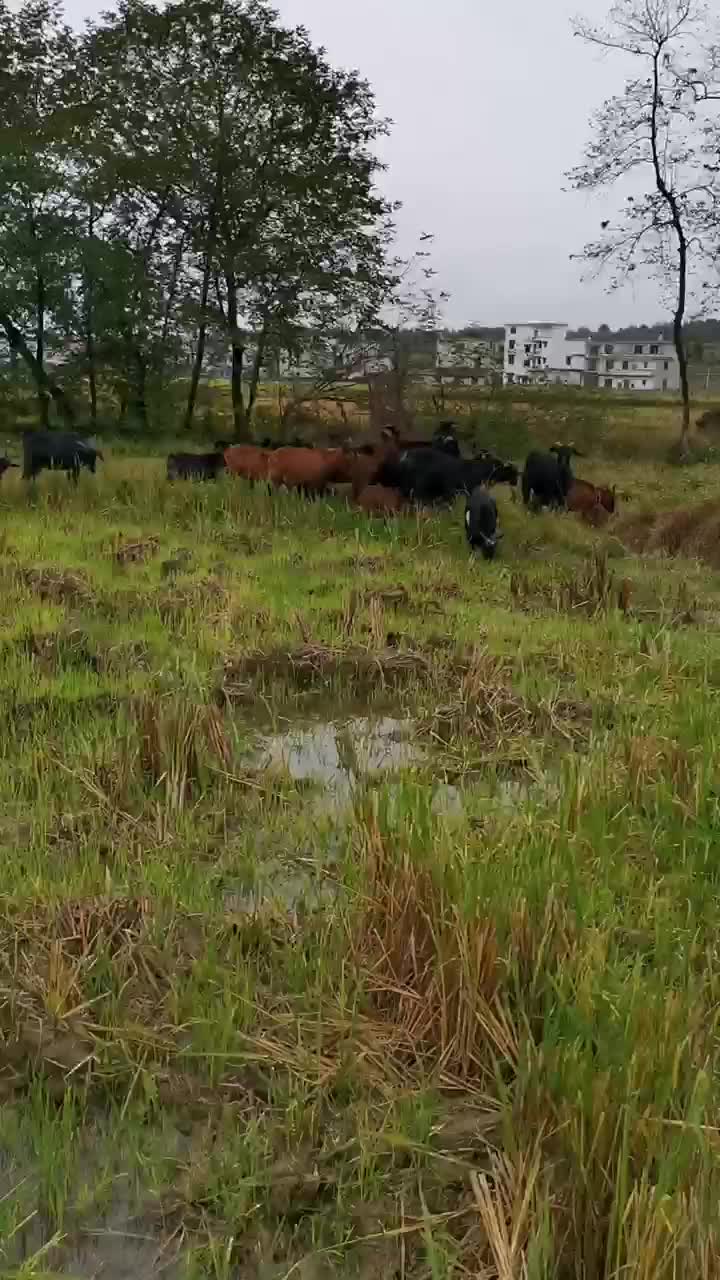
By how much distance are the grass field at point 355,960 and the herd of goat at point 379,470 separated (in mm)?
5878

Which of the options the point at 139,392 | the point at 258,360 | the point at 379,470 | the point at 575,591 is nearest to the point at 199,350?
the point at 258,360

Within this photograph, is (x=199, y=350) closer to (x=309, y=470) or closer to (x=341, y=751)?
(x=309, y=470)

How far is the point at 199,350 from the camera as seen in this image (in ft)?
75.0

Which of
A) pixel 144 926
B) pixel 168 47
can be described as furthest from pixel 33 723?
pixel 168 47

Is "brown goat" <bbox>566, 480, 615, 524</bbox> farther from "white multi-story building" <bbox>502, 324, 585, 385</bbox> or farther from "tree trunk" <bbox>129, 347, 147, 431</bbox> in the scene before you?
"white multi-story building" <bbox>502, 324, 585, 385</bbox>

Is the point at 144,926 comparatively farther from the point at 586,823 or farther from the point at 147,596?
the point at 147,596

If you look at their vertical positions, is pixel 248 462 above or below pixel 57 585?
above

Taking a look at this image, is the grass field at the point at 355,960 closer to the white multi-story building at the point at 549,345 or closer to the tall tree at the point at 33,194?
the tall tree at the point at 33,194

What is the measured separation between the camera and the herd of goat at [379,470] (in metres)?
12.1

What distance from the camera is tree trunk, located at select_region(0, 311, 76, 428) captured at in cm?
2203

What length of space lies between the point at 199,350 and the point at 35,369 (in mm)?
3719

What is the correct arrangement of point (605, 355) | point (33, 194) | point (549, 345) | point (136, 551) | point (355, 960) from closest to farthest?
point (355, 960) → point (136, 551) → point (33, 194) → point (549, 345) → point (605, 355)

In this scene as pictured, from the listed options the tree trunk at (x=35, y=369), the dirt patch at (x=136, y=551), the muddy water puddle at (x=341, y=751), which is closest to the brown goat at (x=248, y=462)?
the dirt patch at (x=136, y=551)

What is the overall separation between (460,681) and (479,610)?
1.95 metres
